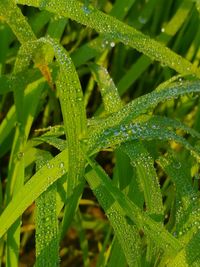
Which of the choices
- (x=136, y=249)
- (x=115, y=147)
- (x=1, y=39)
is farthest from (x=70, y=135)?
(x=1, y=39)

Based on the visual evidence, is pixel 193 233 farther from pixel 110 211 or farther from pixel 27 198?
pixel 27 198

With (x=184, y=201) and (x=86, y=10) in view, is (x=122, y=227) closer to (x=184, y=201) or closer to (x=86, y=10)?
(x=184, y=201)

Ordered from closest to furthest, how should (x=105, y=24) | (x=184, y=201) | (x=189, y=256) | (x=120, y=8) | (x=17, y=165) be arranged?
(x=189, y=256)
(x=184, y=201)
(x=105, y=24)
(x=17, y=165)
(x=120, y=8)

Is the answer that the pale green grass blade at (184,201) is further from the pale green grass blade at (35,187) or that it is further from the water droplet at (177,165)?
the pale green grass blade at (35,187)

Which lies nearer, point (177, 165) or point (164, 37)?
point (177, 165)

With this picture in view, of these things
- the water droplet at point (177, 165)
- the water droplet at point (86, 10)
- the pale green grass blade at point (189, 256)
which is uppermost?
the water droplet at point (86, 10)

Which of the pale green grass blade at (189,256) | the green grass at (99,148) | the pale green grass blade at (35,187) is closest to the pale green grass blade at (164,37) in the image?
the green grass at (99,148)

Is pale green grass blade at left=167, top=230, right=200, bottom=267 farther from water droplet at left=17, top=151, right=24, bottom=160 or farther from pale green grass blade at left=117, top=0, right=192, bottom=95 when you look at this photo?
pale green grass blade at left=117, top=0, right=192, bottom=95

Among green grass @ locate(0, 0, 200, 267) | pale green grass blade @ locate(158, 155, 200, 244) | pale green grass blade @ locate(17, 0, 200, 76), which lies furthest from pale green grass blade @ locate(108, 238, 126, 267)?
pale green grass blade @ locate(17, 0, 200, 76)

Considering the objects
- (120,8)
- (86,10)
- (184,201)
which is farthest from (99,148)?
(120,8)
